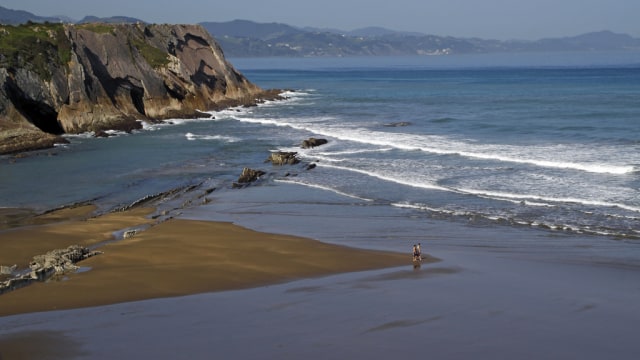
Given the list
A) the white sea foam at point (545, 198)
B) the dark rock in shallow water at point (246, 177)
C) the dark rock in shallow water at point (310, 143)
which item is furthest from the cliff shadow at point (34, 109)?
the white sea foam at point (545, 198)

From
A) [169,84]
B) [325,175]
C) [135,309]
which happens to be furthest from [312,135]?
[135,309]

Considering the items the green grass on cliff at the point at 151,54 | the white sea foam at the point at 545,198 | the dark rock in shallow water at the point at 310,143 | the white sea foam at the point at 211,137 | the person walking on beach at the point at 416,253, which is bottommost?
the white sea foam at the point at 211,137

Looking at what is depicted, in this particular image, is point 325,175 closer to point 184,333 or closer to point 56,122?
point 184,333

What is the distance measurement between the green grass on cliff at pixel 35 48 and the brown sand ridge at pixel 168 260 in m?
28.6

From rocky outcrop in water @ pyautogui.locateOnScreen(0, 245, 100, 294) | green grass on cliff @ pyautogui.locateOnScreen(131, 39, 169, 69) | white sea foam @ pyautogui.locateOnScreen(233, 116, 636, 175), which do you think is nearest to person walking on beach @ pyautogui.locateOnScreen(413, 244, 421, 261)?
rocky outcrop in water @ pyautogui.locateOnScreen(0, 245, 100, 294)

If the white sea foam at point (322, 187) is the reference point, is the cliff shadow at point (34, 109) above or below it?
above

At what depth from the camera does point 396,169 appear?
33.0 metres

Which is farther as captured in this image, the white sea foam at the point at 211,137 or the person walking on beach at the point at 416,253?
the white sea foam at the point at 211,137

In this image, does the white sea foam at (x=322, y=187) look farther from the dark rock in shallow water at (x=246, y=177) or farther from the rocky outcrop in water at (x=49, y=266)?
the rocky outcrop in water at (x=49, y=266)

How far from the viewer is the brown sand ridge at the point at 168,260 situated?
14984mm

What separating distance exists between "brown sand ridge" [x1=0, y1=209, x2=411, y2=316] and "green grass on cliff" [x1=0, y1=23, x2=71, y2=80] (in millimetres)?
28634

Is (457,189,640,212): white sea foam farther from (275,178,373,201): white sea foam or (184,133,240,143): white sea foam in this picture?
(184,133,240,143): white sea foam

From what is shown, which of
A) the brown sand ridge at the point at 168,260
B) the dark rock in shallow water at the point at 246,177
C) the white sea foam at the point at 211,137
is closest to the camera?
the brown sand ridge at the point at 168,260

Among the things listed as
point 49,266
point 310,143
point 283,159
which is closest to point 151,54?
point 310,143
